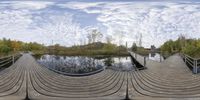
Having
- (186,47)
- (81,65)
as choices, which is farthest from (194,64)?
(186,47)

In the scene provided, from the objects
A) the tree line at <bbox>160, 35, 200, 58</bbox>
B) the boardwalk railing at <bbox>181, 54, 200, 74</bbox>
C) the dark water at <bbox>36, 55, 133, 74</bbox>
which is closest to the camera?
the boardwalk railing at <bbox>181, 54, 200, 74</bbox>

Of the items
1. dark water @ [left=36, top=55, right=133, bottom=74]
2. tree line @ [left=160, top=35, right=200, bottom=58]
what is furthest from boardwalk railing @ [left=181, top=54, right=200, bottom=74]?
tree line @ [left=160, top=35, right=200, bottom=58]

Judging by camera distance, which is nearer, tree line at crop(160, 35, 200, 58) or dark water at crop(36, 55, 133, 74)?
dark water at crop(36, 55, 133, 74)

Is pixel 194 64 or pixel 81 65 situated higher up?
pixel 194 64

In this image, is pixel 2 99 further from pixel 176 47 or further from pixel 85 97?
pixel 176 47

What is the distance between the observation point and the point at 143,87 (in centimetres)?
1008

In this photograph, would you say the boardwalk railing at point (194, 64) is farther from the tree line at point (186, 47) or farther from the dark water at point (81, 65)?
the tree line at point (186, 47)

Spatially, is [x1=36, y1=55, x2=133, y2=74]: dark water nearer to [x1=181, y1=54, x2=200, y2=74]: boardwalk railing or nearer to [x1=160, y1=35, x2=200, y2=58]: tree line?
[x1=181, y1=54, x2=200, y2=74]: boardwalk railing

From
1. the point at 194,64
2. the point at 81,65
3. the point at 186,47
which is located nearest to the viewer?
the point at 194,64

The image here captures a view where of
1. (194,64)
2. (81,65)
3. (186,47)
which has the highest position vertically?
(186,47)

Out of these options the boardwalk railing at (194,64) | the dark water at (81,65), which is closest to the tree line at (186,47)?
the dark water at (81,65)

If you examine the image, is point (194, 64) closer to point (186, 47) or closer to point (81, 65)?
point (81, 65)

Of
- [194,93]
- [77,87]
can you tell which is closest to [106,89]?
[77,87]

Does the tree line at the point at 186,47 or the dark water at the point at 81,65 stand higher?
the tree line at the point at 186,47
